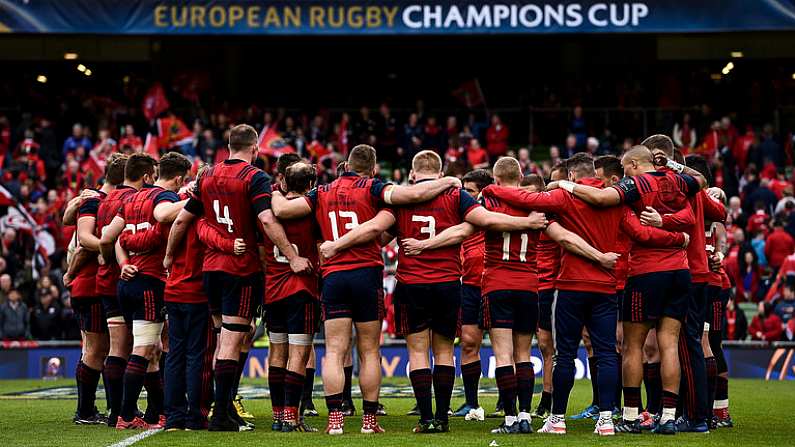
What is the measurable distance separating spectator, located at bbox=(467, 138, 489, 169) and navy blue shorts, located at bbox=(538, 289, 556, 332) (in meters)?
14.8

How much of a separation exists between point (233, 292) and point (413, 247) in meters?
1.59

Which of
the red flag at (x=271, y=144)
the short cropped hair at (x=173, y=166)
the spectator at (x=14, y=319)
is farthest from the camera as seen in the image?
the red flag at (x=271, y=144)

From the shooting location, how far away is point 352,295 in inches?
407

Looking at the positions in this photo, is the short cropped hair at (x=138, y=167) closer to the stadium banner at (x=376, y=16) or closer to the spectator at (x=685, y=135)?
the stadium banner at (x=376, y=16)

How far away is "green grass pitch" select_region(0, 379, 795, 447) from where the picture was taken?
9.70 metres

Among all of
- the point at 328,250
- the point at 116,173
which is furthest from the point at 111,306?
the point at 328,250

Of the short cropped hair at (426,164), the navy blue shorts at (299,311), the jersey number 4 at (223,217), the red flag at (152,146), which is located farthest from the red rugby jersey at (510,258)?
the red flag at (152,146)

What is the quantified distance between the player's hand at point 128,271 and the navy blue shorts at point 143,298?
33 mm

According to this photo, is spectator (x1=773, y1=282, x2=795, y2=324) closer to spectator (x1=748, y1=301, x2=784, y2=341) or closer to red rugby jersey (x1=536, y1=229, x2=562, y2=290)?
spectator (x1=748, y1=301, x2=784, y2=341)

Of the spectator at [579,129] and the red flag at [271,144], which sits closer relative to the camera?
the red flag at [271,144]

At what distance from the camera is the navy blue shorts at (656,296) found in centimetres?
1041

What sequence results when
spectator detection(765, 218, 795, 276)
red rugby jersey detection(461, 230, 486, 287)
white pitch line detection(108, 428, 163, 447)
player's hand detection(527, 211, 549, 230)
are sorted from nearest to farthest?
white pitch line detection(108, 428, 163, 447) < player's hand detection(527, 211, 549, 230) < red rugby jersey detection(461, 230, 486, 287) < spectator detection(765, 218, 795, 276)

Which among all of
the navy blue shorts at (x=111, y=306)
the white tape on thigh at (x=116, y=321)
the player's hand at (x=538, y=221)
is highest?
the player's hand at (x=538, y=221)

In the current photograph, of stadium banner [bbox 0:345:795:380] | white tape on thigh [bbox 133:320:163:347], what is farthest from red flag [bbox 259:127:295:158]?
white tape on thigh [bbox 133:320:163:347]
